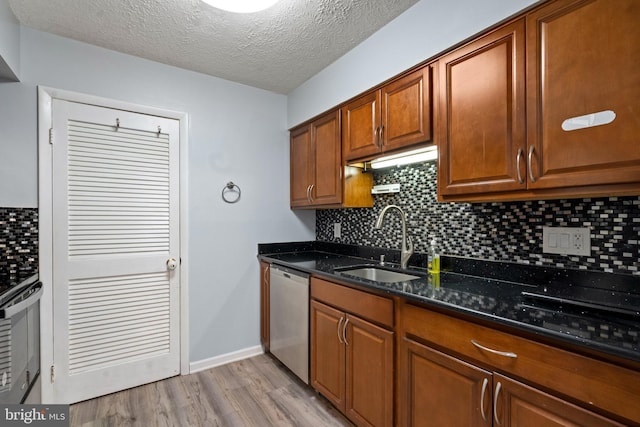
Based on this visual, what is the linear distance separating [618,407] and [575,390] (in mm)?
93

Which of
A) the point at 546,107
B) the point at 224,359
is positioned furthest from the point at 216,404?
the point at 546,107

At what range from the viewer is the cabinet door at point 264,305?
271cm

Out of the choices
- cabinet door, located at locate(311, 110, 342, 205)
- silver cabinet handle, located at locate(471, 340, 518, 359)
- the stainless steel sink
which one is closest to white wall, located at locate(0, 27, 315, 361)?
cabinet door, located at locate(311, 110, 342, 205)

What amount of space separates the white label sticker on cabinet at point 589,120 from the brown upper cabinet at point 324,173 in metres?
1.37

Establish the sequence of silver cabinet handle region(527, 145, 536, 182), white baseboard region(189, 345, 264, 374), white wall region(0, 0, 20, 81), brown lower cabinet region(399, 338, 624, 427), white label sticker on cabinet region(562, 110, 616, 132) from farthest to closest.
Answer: white baseboard region(189, 345, 264, 374) → white wall region(0, 0, 20, 81) → silver cabinet handle region(527, 145, 536, 182) → white label sticker on cabinet region(562, 110, 616, 132) → brown lower cabinet region(399, 338, 624, 427)

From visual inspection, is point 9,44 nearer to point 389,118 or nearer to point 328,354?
point 389,118

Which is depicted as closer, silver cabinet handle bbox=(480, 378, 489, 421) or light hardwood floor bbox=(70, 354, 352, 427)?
silver cabinet handle bbox=(480, 378, 489, 421)

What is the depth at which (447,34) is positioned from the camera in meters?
1.56

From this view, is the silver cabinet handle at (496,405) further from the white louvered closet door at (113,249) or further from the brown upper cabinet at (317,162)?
the white louvered closet door at (113,249)

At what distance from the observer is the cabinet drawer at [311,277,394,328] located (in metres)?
1.54

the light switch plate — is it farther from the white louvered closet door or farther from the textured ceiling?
the white louvered closet door

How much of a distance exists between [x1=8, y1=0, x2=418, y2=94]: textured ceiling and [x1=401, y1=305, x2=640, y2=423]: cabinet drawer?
170 cm

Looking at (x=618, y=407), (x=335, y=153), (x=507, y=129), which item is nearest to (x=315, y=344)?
(x=335, y=153)

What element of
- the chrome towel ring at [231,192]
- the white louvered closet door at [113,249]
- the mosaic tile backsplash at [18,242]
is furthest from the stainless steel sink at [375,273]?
the mosaic tile backsplash at [18,242]
